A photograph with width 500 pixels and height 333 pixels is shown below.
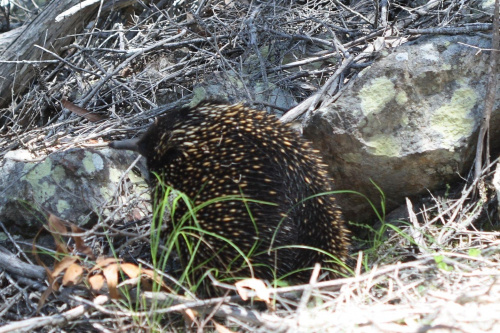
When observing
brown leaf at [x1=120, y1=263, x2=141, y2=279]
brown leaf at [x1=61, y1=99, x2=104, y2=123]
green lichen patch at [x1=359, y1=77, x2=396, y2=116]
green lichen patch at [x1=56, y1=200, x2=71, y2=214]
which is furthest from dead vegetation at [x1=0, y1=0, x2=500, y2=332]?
green lichen patch at [x1=359, y1=77, x2=396, y2=116]

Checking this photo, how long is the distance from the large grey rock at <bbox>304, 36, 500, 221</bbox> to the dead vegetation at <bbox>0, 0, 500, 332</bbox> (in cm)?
21

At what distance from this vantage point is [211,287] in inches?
127

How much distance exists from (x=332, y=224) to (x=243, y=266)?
21.2 inches

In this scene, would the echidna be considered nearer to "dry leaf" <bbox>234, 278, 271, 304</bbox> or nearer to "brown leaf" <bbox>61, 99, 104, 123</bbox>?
"dry leaf" <bbox>234, 278, 271, 304</bbox>

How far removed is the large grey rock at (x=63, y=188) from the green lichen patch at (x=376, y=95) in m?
1.49

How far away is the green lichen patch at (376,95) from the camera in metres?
3.74

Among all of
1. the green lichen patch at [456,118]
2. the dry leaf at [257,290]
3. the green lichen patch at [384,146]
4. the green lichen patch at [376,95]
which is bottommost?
the dry leaf at [257,290]

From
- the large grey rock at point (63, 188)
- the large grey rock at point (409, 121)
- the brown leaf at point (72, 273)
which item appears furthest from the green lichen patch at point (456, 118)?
the brown leaf at point (72, 273)

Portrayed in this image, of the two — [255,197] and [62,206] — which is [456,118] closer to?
[255,197]

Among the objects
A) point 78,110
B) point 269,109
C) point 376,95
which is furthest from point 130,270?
point 78,110

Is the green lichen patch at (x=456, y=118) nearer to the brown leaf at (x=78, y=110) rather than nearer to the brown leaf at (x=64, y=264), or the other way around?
the brown leaf at (x=64, y=264)

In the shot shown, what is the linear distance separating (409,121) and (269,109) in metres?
1.14

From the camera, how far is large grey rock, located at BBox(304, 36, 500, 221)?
371 cm

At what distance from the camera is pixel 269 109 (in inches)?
178
